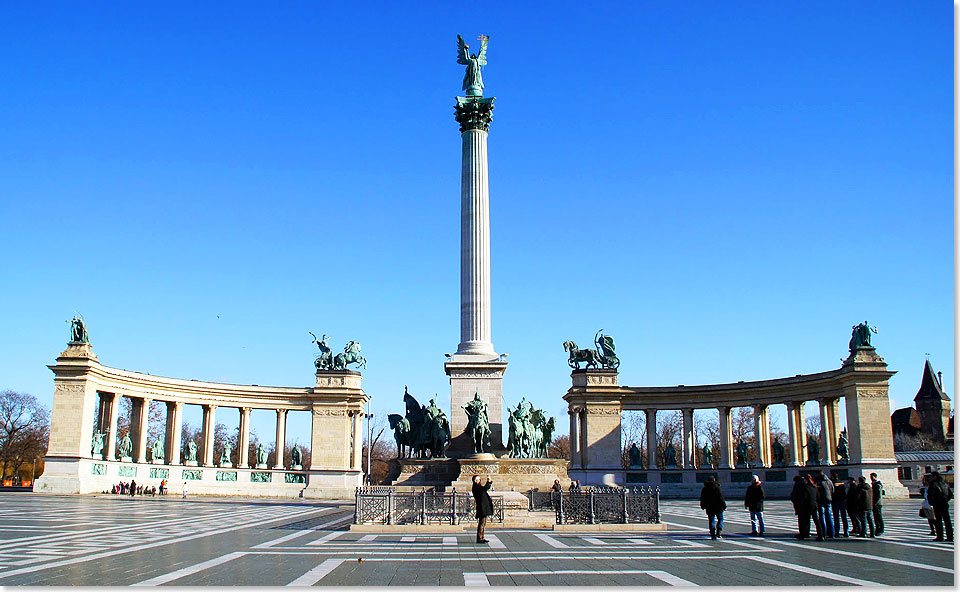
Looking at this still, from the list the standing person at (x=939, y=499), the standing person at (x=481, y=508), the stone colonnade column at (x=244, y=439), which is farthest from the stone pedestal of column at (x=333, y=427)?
the standing person at (x=939, y=499)

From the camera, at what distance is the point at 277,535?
23.6m

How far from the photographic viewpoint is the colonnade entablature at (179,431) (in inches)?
2517

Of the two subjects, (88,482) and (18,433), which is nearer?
(88,482)

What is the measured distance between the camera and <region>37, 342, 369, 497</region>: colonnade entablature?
63.9 meters

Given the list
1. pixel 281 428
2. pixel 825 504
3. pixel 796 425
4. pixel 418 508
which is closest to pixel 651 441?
pixel 796 425

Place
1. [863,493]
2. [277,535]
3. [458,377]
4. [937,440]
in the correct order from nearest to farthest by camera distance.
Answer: [863,493], [277,535], [458,377], [937,440]

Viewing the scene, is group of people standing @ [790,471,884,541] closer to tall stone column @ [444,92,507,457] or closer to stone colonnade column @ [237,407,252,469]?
tall stone column @ [444,92,507,457]

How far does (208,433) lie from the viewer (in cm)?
7538

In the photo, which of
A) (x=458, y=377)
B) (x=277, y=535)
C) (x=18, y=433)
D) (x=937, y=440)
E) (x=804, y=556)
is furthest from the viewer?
(x=937, y=440)

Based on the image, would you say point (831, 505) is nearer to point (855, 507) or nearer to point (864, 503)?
point (855, 507)

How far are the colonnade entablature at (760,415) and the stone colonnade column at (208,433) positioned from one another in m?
34.4

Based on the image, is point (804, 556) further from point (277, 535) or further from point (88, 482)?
point (88, 482)

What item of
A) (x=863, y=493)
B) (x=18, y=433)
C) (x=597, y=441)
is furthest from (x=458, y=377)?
(x=18, y=433)

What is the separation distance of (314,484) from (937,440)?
339 feet
